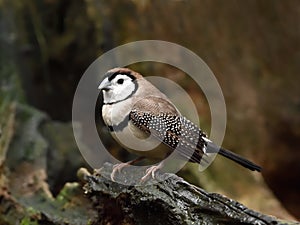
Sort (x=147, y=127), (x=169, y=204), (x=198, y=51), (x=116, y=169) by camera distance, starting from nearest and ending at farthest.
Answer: (x=169, y=204)
(x=147, y=127)
(x=116, y=169)
(x=198, y=51)

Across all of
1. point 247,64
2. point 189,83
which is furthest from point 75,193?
point 247,64

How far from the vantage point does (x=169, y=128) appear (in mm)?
4492

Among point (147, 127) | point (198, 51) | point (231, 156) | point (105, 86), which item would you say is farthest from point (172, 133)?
point (198, 51)

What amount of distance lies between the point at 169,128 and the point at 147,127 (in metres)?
0.16

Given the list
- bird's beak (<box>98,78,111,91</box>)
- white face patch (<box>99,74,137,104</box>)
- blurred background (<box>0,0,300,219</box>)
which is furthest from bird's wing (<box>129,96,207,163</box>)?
blurred background (<box>0,0,300,219</box>)

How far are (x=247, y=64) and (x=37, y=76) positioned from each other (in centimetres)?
251

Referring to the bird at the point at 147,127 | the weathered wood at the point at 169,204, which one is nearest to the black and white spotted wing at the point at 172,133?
the bird at the point at 147,127

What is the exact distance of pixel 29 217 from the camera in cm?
512

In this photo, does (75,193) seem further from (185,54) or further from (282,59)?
(282,59)

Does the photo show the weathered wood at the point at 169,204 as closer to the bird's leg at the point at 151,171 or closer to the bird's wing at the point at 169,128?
the bird's leg at the point at 151,171

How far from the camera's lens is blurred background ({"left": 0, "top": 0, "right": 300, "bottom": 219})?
785 cm

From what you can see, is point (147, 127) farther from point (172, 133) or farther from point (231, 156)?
point (231, 156)

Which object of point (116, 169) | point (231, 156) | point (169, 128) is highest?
point (231, 156)

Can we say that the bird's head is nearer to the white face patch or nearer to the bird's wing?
the white face patch
